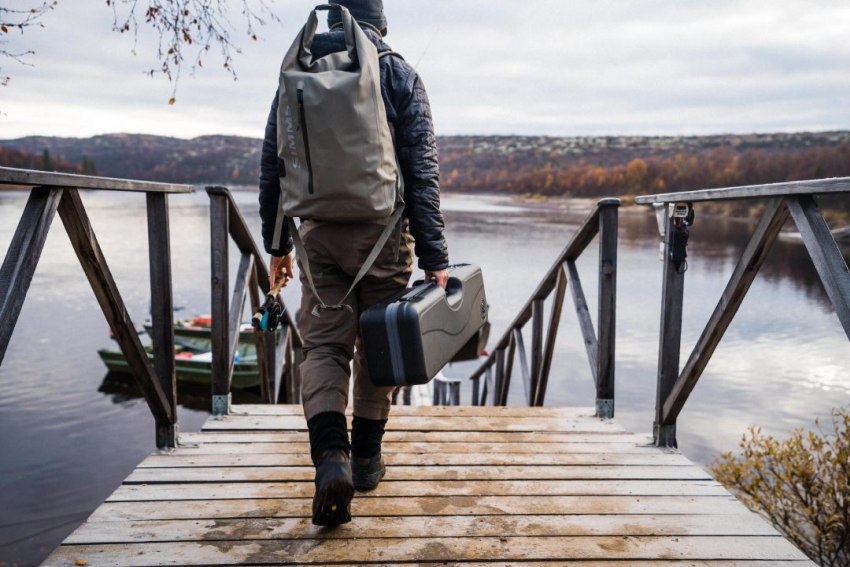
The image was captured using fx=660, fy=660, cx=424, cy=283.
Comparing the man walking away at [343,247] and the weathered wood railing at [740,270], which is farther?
the man walking away at [343,247]

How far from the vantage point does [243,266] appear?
A: 3680 millimetres

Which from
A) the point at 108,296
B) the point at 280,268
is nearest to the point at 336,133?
the point at 280,268

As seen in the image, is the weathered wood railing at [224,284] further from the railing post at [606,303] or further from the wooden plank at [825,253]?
the wooden plank at [825,253]

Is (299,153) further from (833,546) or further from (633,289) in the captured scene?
(633,289)

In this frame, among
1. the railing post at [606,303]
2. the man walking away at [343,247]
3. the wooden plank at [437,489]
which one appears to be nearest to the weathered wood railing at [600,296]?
the railing post at [606,303]

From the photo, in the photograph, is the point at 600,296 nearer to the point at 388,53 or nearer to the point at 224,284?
the point at 388,53

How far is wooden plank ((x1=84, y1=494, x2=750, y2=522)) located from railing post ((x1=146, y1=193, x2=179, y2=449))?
0.56m

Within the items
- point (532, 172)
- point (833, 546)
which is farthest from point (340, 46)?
point (532, 172)

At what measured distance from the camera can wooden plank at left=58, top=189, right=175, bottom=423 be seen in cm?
212

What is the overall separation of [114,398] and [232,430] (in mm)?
22891

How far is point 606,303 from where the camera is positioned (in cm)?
328

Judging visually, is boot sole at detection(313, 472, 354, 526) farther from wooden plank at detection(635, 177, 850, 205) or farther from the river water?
the river water

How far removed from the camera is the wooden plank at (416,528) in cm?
201

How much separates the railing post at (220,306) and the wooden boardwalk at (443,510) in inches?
10.6
